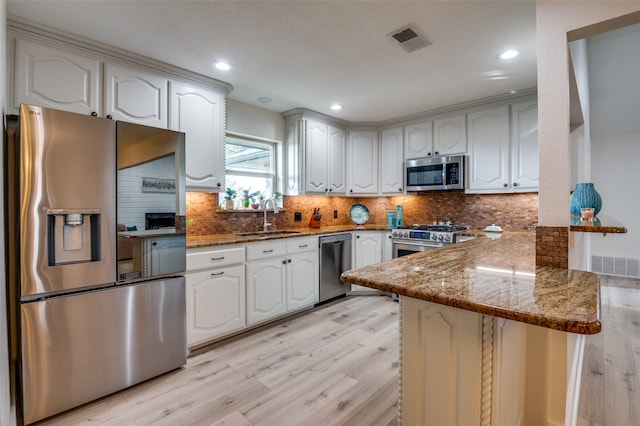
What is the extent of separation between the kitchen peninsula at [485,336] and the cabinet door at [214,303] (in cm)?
169

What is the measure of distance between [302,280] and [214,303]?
1.05 m

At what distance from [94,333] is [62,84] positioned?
64.8 inches

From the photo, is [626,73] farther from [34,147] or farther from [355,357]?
[34,147]

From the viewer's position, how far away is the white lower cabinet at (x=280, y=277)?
9.37 feet

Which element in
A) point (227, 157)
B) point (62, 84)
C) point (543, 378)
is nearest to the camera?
point (543, 378)

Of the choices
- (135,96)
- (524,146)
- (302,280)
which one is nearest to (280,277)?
(302,280)

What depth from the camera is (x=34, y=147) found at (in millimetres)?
1648

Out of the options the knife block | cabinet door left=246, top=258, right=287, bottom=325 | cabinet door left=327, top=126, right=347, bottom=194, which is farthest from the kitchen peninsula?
cabinet door left=327, top=126, right=347, bottom=194

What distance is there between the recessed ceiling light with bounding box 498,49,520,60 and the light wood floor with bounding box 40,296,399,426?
2503 millimetres

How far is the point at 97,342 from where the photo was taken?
1881 millimetres

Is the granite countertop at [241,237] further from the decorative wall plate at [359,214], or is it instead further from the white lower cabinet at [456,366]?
the white lower cabinet at [456,366]

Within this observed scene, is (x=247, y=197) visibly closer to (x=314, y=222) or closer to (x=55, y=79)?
(x=314, y=222)

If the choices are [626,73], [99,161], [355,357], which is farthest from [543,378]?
[626,73]

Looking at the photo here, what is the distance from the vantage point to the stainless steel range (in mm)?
3369
